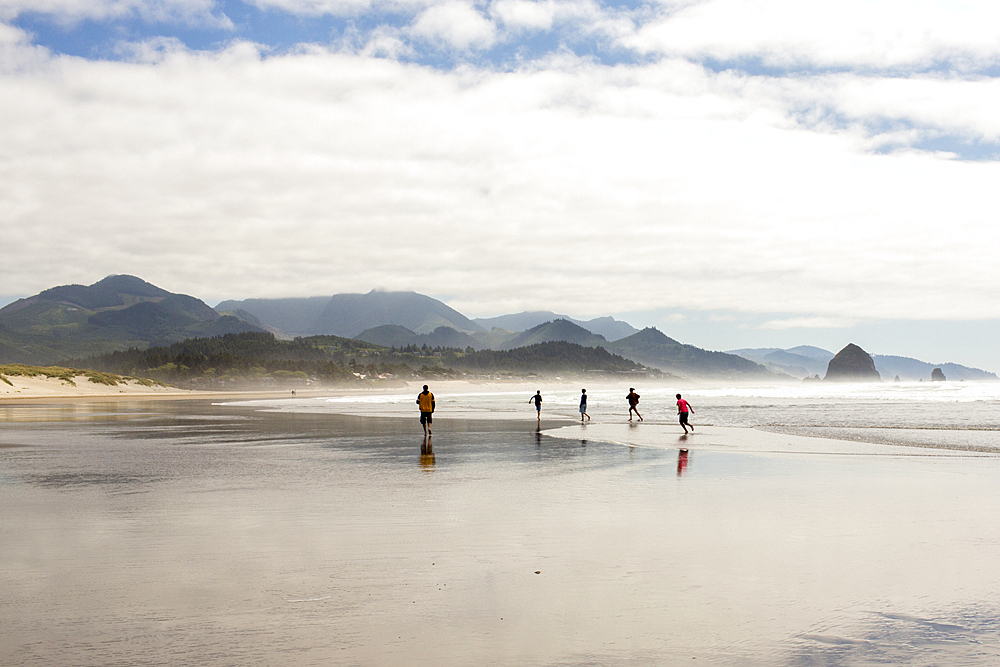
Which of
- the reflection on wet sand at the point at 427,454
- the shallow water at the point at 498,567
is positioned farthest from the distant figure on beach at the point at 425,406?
the shallow water at the point at 498,567

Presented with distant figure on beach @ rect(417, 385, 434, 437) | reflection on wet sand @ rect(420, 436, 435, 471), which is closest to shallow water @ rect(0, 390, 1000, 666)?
reflection on wet sand @ rect(420, 436, 435, 471)

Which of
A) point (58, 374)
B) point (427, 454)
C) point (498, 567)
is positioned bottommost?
point (427, 454)

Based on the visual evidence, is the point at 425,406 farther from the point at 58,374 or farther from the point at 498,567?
the point at 58,374

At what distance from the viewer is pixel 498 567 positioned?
314 inches

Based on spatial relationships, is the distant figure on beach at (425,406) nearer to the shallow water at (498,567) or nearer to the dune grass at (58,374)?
the shallow water at (498,567)

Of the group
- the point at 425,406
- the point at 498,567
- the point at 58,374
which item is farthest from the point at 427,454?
the point at 58,374

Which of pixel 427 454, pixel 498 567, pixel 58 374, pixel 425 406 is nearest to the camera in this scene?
pixel 498 567

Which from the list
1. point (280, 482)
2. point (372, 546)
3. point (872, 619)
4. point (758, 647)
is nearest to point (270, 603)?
point (372, 546)

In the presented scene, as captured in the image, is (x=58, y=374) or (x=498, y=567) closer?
(x=498, y=567)

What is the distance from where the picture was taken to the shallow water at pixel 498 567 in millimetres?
5727

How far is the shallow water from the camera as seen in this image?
225 inches

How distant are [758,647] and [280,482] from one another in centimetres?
1109

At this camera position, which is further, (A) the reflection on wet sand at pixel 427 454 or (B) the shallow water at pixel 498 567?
(A) the reflection on wet sand at pixel 427 454

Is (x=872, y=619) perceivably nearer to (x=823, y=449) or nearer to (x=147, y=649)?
(x=147, y=649)
